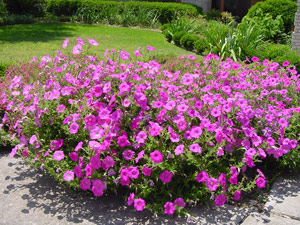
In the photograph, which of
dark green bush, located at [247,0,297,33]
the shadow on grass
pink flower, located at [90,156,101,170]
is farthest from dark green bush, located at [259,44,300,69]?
the shadow on grass

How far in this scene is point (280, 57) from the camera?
6621mm

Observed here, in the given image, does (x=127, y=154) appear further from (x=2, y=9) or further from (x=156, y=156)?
(x=2, y=9)

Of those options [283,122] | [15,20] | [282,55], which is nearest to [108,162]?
[283,122]

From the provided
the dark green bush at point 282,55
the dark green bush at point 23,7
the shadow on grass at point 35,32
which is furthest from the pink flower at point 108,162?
the dark green bush at point 23,7

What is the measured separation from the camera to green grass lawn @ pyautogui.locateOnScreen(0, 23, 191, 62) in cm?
915

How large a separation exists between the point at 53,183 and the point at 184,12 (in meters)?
12.0

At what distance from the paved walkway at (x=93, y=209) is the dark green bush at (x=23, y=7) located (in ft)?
47.2

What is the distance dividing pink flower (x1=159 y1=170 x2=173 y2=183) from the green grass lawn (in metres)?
6.14

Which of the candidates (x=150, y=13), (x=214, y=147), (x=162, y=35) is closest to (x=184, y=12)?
(x=150, y=13)

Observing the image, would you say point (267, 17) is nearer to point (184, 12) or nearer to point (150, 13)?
point (184, 12)

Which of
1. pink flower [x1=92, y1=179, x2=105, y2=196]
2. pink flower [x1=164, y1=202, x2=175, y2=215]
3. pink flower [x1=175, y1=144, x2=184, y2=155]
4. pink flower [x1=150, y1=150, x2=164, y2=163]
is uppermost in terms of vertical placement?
pink flower [x1=175, y1=144, x2=184, y2=155]

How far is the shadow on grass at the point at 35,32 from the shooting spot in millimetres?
10839

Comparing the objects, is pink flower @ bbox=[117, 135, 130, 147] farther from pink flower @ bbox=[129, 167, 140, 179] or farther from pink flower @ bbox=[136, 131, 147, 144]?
pink flower @ bbox=[129, 167, 140, 179]

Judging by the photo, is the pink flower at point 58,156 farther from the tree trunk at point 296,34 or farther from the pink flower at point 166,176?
the tree trunk at point 296,34
